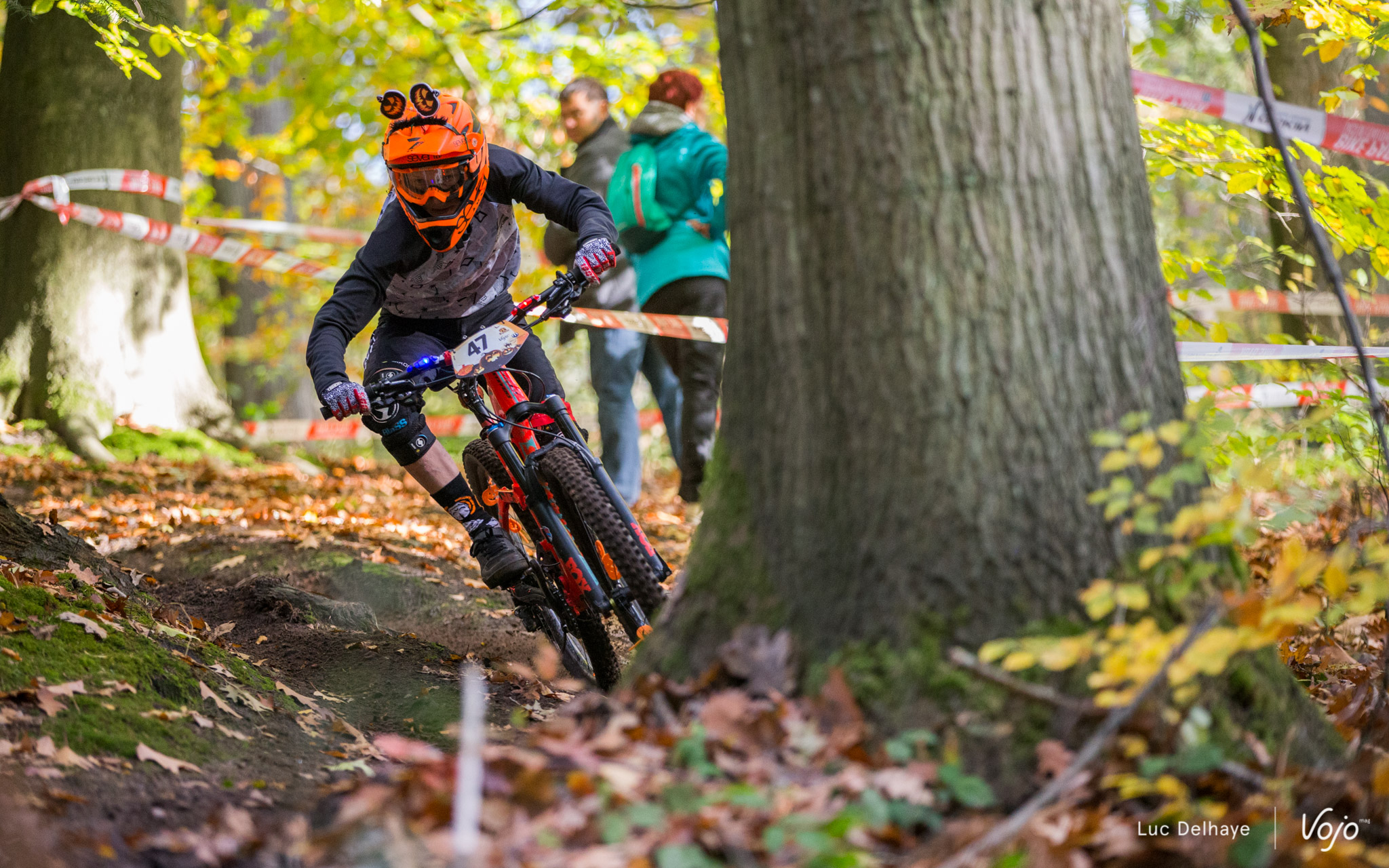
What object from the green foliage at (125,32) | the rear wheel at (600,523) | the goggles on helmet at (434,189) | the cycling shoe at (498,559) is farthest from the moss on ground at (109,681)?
the green foliage at (125,32)

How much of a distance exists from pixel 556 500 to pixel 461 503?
0.63 m

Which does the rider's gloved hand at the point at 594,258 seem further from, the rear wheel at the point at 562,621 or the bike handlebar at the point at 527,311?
the rear wheel at the point at 562,621

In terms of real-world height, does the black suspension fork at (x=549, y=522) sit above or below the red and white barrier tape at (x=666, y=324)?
below

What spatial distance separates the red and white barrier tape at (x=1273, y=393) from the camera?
170 inches

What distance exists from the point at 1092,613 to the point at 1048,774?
315 mm

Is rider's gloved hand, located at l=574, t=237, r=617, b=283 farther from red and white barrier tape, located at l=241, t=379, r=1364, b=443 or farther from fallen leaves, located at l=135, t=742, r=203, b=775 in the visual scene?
fallen leaves, located at l=135, t=742, r=203, b=775

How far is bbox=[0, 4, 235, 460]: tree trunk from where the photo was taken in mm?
7121

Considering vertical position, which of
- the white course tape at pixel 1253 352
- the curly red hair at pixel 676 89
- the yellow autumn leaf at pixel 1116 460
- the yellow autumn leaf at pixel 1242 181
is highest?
the curly red hair at pixel 676 89

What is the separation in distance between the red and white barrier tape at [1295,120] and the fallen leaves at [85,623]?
17.5ft

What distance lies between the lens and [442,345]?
14.0 feet

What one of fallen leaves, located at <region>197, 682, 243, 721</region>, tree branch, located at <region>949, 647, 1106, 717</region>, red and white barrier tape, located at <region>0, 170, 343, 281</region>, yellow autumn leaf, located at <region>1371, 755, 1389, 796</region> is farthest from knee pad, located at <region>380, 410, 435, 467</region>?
red and white barrier tape, located at <region>0, 170, 343, 281</region>

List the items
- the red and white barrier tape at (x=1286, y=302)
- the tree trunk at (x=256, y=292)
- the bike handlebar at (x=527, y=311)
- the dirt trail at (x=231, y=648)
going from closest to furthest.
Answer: the dirt trail at (x=231, y=648), the bike handlebar at (x=527, y=311), the red and white barrier tape at (x=1286, y=302), the tree trunk at (x=256, y=292)

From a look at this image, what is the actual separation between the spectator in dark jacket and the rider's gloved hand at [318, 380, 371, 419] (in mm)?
2908

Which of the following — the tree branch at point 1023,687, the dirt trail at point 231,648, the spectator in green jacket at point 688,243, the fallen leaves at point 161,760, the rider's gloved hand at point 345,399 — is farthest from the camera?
the spectator in green jacket at point 688,243
